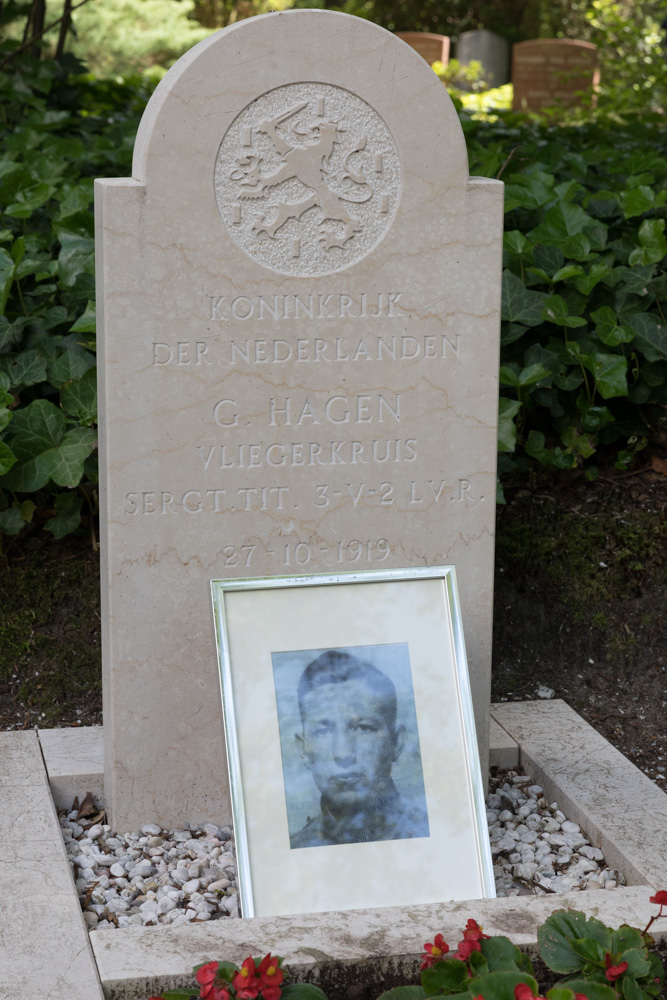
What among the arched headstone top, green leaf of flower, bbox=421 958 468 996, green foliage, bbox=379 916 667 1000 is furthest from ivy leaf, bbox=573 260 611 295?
green leaf of flower, bbox=421 958 468 996

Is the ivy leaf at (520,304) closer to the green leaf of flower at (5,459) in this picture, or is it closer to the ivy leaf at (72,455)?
the ivy leaf at (72,455)

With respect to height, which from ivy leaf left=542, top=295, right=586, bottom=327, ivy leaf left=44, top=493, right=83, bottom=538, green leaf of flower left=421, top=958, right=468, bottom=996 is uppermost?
ivy leaf left=542, top=295, right=586, bottom=327

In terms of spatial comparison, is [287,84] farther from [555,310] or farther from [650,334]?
[650,334]

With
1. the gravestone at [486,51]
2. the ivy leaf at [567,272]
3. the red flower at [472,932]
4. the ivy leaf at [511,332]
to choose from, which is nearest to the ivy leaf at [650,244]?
the ivy leaf at [567,272]

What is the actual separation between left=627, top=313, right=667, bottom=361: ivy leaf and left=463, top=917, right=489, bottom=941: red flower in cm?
257

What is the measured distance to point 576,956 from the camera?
1988mm

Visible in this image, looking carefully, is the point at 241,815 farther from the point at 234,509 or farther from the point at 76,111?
the point at 76,111

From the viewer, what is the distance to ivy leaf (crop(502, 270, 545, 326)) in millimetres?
3936

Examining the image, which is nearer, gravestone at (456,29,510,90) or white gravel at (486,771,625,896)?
white gravel at (486,771,625,896)

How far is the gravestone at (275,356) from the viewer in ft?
8.49

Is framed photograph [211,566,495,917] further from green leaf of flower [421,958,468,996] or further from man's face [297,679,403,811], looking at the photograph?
green leaf of flower [421,958,468,996]

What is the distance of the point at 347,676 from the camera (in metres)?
2.61

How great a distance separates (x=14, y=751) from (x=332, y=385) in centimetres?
140

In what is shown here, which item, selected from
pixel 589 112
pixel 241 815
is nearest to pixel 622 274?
pixel 241 815
